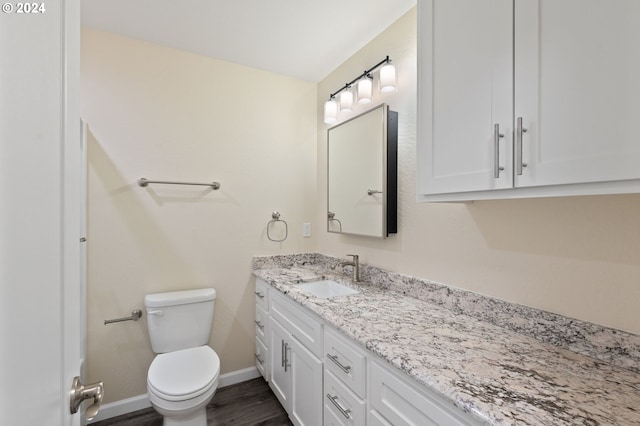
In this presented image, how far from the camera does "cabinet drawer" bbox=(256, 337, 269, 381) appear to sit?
7.12 feet

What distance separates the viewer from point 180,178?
7.09 feet

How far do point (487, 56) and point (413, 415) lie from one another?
3.90ft

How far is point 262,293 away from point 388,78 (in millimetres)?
1674

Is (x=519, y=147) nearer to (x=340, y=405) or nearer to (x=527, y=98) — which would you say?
(x=527, y=98)

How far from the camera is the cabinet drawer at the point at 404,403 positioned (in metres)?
0.83

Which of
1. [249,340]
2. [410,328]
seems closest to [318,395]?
[410,328]

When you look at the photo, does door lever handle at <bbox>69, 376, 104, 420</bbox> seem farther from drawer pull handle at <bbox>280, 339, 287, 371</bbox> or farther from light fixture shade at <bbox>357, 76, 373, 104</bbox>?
light fixture shade at <bbox>357, 76, 373, 104</bbox>

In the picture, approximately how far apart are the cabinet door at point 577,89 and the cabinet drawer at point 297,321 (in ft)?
3.58

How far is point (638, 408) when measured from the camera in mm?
733

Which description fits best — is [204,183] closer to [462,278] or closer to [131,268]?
[131,268]

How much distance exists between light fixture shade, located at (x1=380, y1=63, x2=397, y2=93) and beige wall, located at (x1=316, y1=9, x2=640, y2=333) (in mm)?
60

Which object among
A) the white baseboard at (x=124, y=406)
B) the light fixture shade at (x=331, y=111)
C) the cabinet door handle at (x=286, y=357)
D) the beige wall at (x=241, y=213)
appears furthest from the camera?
the light fixture shade at (x=331, y=111)

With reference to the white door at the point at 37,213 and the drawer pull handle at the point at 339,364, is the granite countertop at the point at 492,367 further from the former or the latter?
the white door at the point at 37,213

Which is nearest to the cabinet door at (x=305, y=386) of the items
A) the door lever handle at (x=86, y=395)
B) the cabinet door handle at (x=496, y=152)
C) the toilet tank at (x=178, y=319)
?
the toilet tank at (x=178, y=319)
